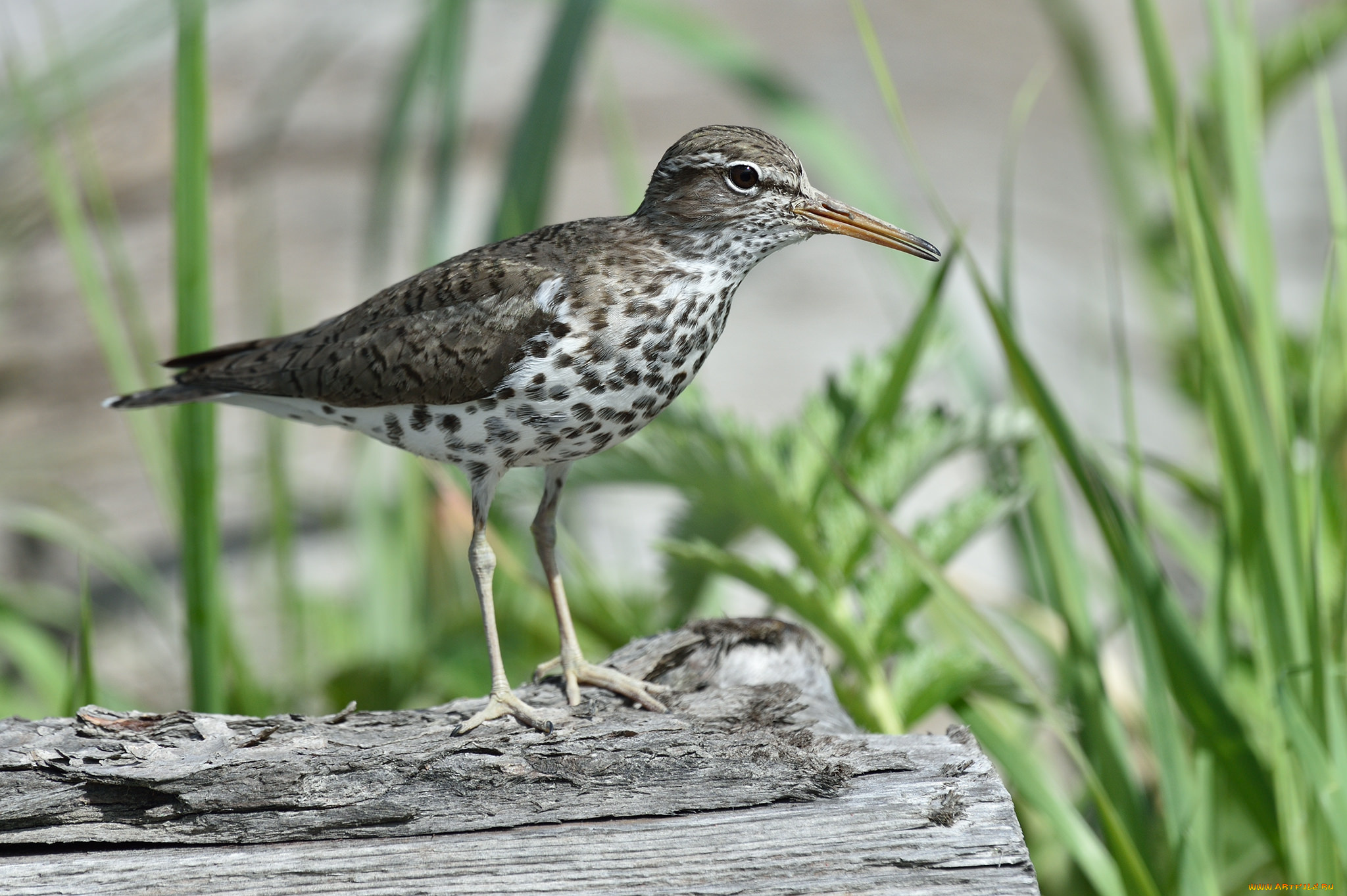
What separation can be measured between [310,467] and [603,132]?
125 inches

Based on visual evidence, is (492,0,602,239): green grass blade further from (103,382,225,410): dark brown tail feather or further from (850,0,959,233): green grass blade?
(103,382,225,410): dark brown tail feather

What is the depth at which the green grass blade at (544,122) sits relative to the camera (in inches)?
152

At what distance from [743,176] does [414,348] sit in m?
0.89

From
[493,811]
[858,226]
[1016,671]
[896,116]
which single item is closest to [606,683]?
[493,811]

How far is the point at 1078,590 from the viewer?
10.3ft

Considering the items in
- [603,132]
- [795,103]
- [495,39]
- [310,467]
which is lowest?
[310,467]

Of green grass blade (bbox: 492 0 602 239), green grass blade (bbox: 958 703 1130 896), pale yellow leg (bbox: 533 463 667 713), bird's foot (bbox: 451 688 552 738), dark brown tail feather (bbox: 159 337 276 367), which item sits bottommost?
green grass blade (bbox: 958 703 1130 896)

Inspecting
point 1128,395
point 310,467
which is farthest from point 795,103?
point 310,467

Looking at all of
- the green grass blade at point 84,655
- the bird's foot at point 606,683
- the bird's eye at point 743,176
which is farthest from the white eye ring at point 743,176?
the green grass blade at point 84,655

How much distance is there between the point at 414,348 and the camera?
9.23 feet

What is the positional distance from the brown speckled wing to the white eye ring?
47 cm

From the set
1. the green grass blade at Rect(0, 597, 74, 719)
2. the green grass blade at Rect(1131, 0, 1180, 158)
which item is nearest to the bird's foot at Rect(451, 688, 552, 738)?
the green grass blade at Rect(0, 597, 74, 719)

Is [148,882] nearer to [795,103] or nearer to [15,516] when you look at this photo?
[15,516]

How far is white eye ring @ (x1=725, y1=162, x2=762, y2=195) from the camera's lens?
271cm
